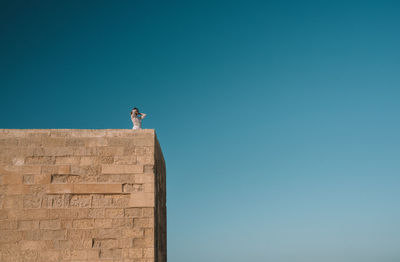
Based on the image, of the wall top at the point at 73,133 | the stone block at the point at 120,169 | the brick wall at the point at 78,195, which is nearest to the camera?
the brick wall at the point at 78,195

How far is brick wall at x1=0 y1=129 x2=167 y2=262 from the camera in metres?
7.07

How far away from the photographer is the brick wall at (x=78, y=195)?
278 inches

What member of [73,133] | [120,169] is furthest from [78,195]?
[73,133]

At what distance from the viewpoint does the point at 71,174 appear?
7.41 m

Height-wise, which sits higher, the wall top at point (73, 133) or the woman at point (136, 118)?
the woman at point (136, 118)

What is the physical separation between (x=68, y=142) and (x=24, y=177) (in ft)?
3.44

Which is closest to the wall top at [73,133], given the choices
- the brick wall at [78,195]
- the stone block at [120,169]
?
the brick wall at [78,195]

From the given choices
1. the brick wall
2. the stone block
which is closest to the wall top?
the brick wall

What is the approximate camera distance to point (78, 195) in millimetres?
7344

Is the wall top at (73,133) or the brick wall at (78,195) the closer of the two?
the brick wall at (78,195)

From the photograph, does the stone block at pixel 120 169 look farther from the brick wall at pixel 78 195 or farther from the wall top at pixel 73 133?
the wall top at pixel 73 133

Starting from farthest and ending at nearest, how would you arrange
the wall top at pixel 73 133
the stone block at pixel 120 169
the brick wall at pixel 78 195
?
the wall top at pixel 73 133, the stone block at pixel 120 169, the brick wall at pixel 78 195

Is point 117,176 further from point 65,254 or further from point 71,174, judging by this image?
point 65,254

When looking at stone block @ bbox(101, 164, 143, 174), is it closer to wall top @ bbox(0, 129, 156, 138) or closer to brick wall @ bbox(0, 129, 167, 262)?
brick wall @ bbox(0, 129, 167, 262)
